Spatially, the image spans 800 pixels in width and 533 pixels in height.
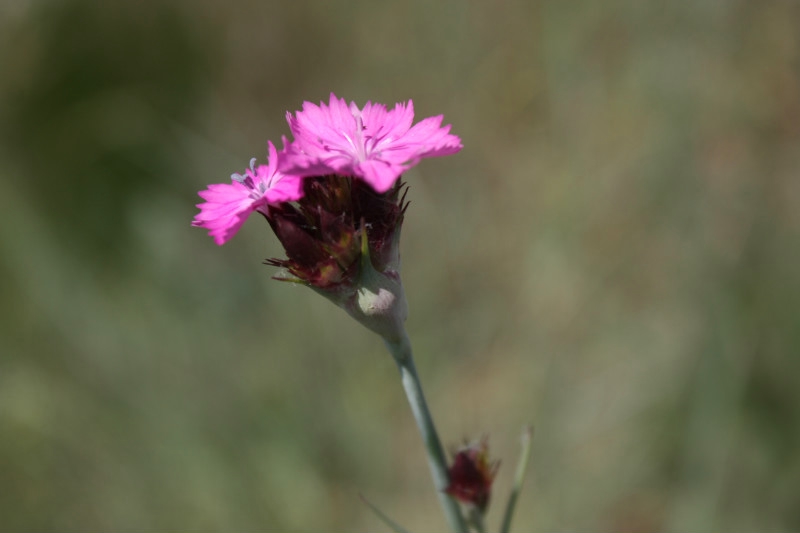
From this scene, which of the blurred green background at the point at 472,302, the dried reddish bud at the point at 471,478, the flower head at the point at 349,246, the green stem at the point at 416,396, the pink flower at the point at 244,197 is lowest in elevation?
the dried reddish bud at the point at 471,478

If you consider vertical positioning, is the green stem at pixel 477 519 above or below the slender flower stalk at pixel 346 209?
below

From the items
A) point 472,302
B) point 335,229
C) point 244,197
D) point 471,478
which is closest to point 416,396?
point 471,478

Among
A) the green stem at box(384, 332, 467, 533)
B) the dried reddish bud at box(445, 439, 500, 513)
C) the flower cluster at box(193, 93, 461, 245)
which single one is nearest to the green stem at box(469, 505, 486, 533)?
the dried reddish bud at box(445, 439, 500, 513)

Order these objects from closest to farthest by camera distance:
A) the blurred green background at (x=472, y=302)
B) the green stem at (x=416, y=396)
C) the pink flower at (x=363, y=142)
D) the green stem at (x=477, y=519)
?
the pink flower at (x=363, y=142) → the green stem at (x=416, y=396) → the green stem at (x=477, y=519) → the blurred green background at (x=472, y=302)

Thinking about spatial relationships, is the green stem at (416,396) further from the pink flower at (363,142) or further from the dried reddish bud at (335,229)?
the pink flower at (363,142)

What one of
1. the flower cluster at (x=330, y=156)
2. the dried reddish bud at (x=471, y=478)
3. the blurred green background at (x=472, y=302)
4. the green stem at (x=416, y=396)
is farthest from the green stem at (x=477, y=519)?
the blurred green background at (x=472, y=302)

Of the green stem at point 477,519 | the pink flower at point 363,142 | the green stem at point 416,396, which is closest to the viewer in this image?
the pink flower at point 363,142

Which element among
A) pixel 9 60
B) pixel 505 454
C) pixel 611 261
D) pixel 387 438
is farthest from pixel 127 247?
pixel 611 261

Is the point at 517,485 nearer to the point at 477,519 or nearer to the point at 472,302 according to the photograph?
the point at 477,519
